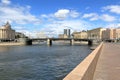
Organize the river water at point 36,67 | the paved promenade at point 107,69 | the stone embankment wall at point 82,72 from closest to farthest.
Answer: the stone embankment wall at point 82,72 → the paved promenade at point 107,69 → the river water at point 36,67

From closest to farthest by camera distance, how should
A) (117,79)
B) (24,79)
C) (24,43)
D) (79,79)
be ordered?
(79,79)
(117,79)
(24,79)
(24,43)

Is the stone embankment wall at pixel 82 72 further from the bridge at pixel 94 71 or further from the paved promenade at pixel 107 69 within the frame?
the paved promenade at pixel 107 69

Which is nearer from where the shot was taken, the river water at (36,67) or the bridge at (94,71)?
the bridge at (94,71)

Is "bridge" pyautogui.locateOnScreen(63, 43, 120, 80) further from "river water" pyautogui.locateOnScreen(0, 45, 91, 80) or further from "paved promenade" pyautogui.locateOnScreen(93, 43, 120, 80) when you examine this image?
"river water" pyautogui.locateOnScreen(0, 45, 91, 80)

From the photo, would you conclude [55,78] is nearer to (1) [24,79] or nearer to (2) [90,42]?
(1) [24,79]

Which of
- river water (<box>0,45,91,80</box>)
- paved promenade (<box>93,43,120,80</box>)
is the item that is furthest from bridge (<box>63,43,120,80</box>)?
river water (<box>0,45,91,80</box>)

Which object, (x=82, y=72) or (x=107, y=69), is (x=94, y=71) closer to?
(x=107, y=69)

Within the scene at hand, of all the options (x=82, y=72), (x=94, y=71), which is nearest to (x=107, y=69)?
(x=94, y=71)

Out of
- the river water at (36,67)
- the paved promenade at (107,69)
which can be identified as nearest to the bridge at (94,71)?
the paved promenade at (107,69)

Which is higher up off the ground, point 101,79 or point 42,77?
point 101,79

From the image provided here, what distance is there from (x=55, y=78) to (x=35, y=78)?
1951mm

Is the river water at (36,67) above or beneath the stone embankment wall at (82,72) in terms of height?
beneath

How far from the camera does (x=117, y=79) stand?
12.5m

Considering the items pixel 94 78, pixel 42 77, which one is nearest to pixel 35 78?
pixel 42 77
